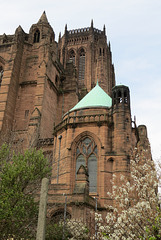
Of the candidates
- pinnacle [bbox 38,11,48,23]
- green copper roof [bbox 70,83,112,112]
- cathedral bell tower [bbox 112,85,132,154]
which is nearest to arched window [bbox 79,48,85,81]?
pinnacle [bbox 38,11,48,23]

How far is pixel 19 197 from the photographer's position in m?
10.6

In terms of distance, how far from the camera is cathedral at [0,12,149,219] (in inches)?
695

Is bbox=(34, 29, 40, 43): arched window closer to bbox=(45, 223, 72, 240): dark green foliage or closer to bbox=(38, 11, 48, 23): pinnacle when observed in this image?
bbox=(38, 11, 48, 23): pinnacle

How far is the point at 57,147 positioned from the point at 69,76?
54.4 feet

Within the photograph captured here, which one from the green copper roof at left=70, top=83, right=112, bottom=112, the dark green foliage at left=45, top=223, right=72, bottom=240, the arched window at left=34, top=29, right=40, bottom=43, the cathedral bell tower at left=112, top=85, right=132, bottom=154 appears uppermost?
the arched window at left=34, top=29, right=40, bottom=43

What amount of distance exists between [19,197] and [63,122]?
1159cm

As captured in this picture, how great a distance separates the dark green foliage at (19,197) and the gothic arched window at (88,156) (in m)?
6.56

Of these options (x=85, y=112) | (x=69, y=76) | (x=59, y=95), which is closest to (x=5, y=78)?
(x=59, y=95)

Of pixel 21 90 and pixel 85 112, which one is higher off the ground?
pixel 21 90

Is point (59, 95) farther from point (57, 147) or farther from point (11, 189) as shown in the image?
point (11, 189)

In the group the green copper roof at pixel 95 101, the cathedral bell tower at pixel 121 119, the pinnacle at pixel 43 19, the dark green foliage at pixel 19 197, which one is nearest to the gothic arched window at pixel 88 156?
the cathedral bell tower at pixel 121 119

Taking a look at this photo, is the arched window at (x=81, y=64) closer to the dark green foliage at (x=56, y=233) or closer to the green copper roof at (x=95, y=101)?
the green copper roof at (x=95, y=101)

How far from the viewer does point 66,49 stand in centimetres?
6412

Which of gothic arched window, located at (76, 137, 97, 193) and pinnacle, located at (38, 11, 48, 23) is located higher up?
pinnacle, located at (38, 11, 48, 23)
